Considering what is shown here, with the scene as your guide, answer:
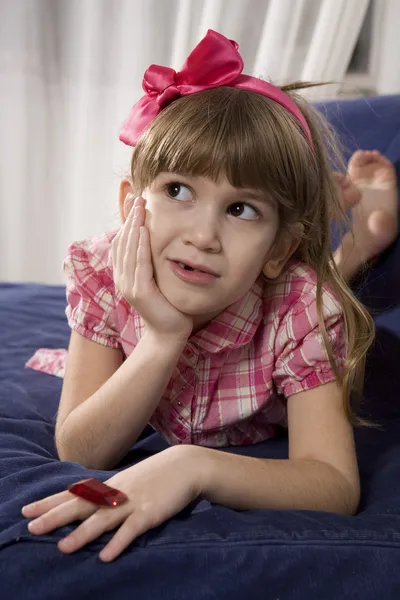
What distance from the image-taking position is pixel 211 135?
87 centimetres

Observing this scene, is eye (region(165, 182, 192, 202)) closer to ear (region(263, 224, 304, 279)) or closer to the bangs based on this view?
the bangs

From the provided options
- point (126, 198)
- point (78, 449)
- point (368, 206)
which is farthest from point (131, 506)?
point (368, 206)

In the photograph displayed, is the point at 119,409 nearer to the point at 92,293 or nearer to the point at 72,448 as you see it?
the point at 72,448

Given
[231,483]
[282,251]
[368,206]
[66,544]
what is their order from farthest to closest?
[368,206] → [282,251] → [231,483] → [66,544]

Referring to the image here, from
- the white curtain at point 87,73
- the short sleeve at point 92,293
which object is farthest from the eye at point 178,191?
the white curtain at point 87,73

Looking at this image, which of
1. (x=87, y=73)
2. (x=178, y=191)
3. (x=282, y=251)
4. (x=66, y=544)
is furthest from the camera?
(x=87, y=73)

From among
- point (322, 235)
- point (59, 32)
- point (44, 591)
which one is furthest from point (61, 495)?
point (59, 32)

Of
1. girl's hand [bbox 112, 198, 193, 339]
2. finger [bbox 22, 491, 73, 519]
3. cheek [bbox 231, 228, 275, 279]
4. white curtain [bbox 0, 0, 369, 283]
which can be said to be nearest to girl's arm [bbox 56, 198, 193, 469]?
girl's hand [bbox 112, 198, 193, 339]

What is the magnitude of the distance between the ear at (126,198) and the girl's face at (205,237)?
0.06 metres

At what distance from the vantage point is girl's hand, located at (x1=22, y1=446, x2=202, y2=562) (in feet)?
2.18

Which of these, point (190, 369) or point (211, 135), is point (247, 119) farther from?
point (190, 369)

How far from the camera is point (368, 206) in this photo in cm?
133

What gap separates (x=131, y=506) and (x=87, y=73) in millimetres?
1979

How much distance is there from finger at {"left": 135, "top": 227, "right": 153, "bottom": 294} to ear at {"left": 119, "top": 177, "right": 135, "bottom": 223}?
73 millimetres
